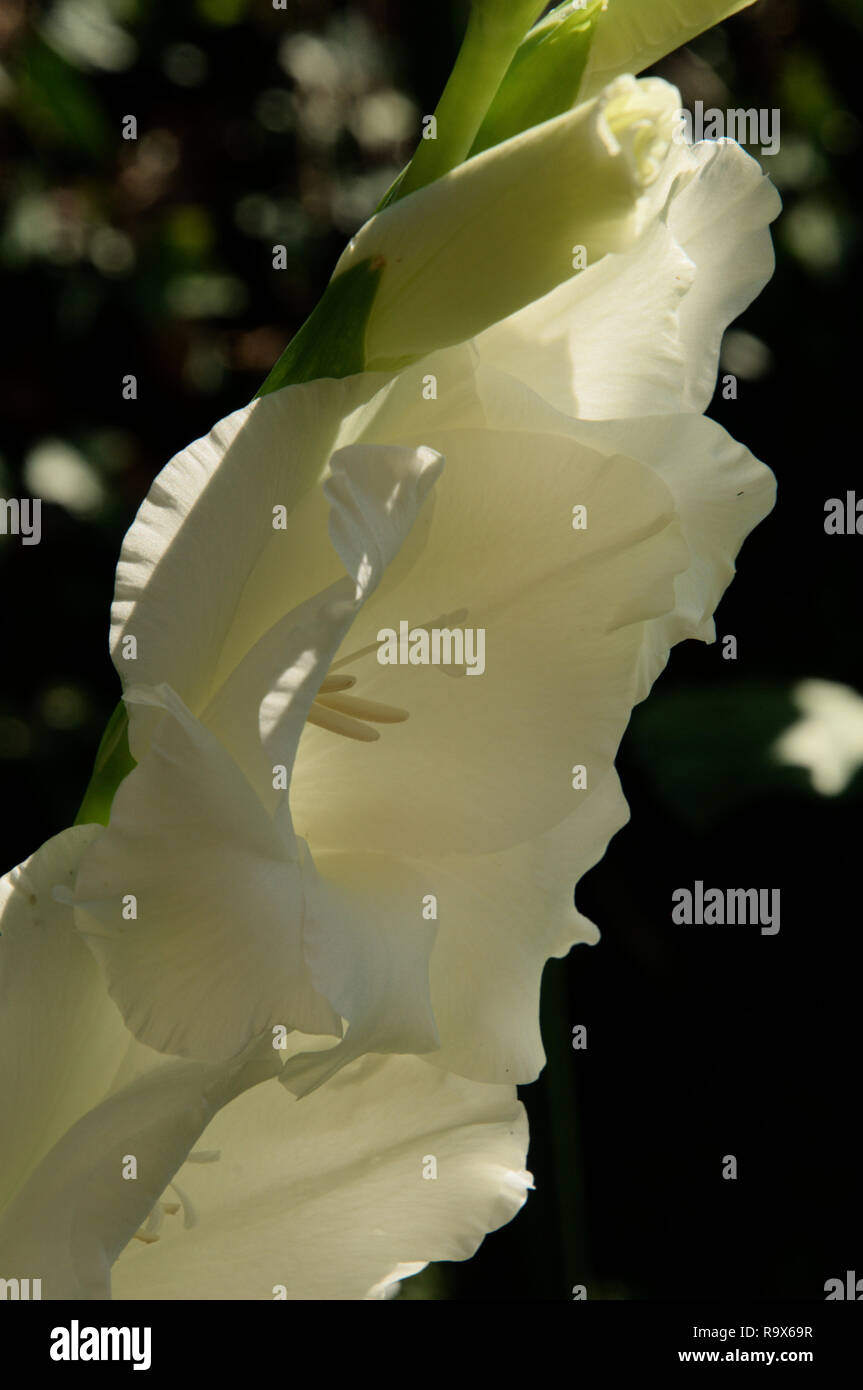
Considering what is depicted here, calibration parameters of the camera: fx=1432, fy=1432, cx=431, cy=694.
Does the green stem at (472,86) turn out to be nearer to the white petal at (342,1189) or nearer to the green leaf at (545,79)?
the green leaf at (545,79)

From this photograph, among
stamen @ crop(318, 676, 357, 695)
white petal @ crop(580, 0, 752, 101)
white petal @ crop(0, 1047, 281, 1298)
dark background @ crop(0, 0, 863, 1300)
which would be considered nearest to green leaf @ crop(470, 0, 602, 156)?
white petal @ crop(580, 0, 752, 101)

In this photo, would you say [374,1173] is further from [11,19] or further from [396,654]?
[11,19]

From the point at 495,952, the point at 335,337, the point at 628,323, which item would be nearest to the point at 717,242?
the point at 628,323

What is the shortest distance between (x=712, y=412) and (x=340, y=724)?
113cm

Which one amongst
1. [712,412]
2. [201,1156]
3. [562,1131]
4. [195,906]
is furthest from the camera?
[712,412]

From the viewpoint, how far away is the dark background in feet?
4.33

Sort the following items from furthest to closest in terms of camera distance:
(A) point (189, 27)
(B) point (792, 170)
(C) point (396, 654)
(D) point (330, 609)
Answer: (B) point (792, 170) < (A) point (189, 27) < (C) point (396, 654) < (D) point (330, 609)

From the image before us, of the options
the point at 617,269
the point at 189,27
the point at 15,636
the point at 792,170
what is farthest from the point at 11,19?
the point at 617,269

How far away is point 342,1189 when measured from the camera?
0.59m

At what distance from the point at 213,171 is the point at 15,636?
0.54 meters

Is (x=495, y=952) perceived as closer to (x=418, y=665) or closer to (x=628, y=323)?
(x=418, y=665)

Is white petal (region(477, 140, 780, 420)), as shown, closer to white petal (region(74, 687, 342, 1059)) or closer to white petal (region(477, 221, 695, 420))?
white petal (region(477, 221, 695, 420))
